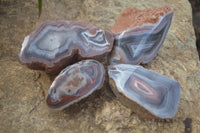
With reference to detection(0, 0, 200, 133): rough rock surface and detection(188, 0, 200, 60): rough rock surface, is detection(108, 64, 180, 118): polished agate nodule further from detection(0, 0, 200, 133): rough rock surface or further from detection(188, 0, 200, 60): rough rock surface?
detection(188, 0, 200, 60): rough rock surface

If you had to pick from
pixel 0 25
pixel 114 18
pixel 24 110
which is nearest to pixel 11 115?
pixel 24 110

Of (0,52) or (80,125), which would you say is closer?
(80,125)

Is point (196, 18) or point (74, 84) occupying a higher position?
point (74, 84)

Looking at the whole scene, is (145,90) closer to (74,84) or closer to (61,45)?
(74,84)

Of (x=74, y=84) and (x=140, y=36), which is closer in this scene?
(x=74, y=84)

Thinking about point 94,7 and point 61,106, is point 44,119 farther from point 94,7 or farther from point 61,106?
point 94,7

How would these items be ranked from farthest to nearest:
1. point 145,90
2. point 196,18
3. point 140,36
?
point 196,18 → point 140,36 → point 145,90

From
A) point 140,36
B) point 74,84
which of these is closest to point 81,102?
point 74,84
